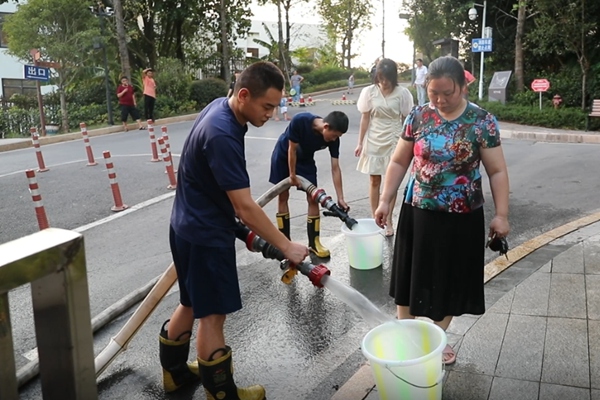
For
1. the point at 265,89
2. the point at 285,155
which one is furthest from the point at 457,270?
the point at 285,155

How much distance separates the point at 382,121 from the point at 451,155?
3.06m

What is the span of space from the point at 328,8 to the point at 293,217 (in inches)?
1461

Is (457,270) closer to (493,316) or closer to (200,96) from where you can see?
(493,316)

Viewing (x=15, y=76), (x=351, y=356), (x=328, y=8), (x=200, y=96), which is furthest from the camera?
(x=328, y=8)

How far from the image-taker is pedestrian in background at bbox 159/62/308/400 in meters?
2.69

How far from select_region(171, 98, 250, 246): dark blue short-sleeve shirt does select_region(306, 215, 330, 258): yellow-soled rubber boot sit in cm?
274

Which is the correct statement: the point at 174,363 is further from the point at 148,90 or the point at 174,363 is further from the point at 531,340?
the point at 148,90

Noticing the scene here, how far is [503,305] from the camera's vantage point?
4176mm

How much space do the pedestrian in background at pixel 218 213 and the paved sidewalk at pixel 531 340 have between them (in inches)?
32.2

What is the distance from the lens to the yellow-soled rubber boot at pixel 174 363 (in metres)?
3.32

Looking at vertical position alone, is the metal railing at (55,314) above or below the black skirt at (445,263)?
above

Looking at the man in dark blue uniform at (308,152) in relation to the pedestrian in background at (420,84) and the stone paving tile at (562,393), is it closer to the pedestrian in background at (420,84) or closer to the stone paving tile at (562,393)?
the stone paving tile at (562,393)

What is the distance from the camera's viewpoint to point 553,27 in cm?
1809

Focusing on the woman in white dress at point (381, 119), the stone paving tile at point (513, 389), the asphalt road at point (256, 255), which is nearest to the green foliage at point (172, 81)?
the asphalt road at point (256, 255)
